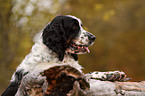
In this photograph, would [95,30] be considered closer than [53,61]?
No

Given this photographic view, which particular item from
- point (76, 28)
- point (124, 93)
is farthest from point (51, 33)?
point (124, 93)

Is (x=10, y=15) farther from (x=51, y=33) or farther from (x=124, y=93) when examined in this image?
(x=124, y=93)

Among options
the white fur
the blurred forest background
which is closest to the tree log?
the white fur

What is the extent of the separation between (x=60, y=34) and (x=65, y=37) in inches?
3.2

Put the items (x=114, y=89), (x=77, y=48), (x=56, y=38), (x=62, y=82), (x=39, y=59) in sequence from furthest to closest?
(x=77, y=48)
(x=56, y=38)
(x=39, y=59)
(x=114, y=89)
(x=62, y=82)

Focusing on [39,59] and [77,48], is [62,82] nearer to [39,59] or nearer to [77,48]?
[39,59]

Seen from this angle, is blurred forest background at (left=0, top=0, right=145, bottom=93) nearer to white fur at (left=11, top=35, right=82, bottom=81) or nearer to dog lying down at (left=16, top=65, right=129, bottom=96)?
white fur at (left=11, top=35, right=82, bottom=81)

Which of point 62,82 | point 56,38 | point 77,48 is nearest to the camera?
point 62,82

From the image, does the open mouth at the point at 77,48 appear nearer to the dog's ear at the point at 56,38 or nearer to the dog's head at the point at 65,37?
the dog's head at the point at 65,37

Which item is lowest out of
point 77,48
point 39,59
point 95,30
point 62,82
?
point 62,82

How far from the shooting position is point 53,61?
6.71 feet

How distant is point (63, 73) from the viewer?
4.54 feet

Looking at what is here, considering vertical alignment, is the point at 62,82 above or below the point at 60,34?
below

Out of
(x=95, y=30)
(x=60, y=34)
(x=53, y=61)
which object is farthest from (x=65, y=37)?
(x=95, y=30)
